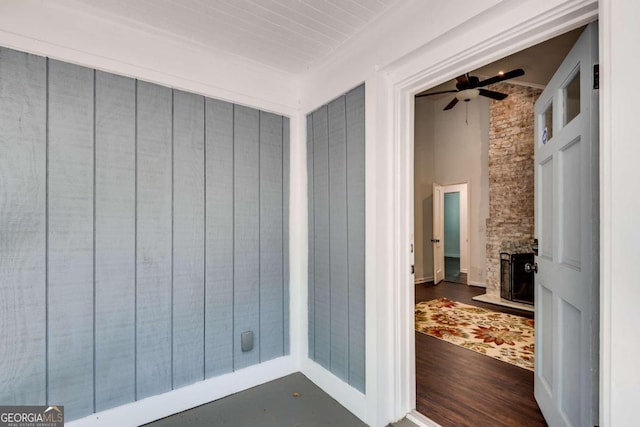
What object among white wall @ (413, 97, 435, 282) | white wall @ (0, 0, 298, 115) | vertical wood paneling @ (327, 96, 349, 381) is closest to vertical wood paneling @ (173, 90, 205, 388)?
white wall @ (0, 0, 298, 115)

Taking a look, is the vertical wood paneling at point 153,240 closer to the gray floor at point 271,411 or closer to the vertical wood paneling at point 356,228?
the gray floor at point 271,411

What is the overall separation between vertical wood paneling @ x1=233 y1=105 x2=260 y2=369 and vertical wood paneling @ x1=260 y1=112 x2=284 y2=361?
4 centimetres

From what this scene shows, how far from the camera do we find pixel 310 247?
2615mm

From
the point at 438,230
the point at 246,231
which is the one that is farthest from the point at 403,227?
the point at 438,230

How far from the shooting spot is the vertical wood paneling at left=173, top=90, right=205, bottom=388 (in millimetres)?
2154

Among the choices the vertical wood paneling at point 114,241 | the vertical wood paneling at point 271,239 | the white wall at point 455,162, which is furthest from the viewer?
the white wall at point 455,162

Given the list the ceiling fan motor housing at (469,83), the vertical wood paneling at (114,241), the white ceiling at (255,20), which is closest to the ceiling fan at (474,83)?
the ceiling fan motor housing at (469,83)

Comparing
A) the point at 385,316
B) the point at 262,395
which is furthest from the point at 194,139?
the point at 262,395

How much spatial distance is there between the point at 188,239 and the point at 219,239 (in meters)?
0.22

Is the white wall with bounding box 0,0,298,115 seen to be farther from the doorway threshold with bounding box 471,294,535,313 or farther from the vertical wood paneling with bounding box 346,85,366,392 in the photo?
the doorway threshold with bounding box 471,294,535,313

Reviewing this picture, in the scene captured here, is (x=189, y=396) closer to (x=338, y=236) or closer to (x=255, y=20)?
(x=338, y=236)

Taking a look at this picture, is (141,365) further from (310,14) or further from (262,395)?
(310,14)

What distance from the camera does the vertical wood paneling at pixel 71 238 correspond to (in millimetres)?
1776

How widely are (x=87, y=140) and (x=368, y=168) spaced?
1.73 m
